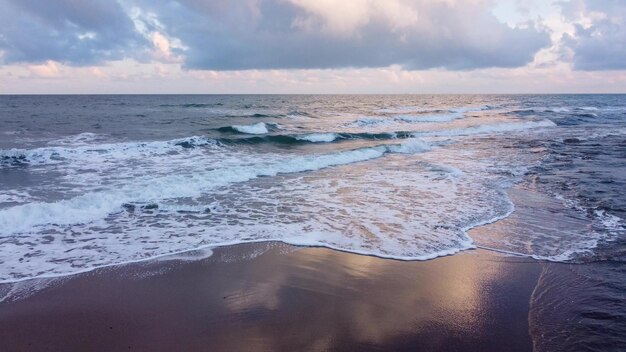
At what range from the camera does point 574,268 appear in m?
6.37

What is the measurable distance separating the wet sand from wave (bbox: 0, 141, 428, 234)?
10.8 ft

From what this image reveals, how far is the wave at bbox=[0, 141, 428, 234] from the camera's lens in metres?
8.64

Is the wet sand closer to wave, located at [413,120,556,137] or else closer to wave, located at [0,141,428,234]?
wave, located at [0,141,428,234]

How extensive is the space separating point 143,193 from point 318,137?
16.6m

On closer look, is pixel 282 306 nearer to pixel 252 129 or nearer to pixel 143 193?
pixel 143 193

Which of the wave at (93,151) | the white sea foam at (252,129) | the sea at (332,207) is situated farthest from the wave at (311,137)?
the sea at (332,207)

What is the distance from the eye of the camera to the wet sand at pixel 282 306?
14.8ft

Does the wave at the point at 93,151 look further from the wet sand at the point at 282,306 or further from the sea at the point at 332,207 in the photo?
the wet sand at the point at 282,306

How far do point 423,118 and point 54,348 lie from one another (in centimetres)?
4168

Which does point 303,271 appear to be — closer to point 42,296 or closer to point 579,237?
point 42,296

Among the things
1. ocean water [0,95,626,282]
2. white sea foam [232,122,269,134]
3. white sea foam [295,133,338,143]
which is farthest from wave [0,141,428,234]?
white sea foam [232,122,269,134]

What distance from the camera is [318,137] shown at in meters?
26.6

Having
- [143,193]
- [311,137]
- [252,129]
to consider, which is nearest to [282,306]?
[143,193]

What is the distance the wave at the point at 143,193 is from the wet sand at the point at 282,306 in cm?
329
